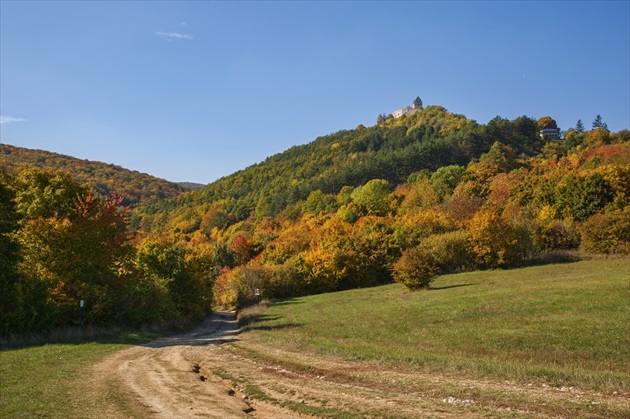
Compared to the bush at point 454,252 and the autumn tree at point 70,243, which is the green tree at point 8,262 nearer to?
the autumn tree at point 70,243

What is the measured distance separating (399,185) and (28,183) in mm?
124674

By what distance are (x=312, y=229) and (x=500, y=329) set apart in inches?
3265

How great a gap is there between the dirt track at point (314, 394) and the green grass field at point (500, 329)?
1.99 metres

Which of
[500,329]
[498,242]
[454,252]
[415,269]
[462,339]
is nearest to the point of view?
[462,339]

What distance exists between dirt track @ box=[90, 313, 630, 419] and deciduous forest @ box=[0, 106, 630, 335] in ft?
55.5

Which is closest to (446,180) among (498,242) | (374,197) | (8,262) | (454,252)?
(374,197)

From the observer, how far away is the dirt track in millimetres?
10055

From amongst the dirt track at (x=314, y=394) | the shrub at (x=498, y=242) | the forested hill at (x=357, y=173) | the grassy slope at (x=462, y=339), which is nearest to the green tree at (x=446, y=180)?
the forested hill at (x=357, y=173)

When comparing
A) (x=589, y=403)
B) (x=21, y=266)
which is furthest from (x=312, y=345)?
(x=21, y=266)

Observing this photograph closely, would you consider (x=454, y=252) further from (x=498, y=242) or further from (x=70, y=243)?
(x=70, y=243)

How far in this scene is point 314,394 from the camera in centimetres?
1215

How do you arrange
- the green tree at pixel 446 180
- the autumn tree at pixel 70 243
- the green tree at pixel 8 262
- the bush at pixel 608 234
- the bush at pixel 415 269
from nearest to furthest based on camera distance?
the green tree at pixel 8 262 → the autumn tree at pixel 70 243 → the bush at pixel 415 269 → the bush at pixel 608 234 → the green tree at pixel 446 180

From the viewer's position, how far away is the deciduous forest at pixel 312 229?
32.1 m

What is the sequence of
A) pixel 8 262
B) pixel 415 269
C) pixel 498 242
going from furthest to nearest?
pixel 498 242, pixel 415 269, pixel 8 262
